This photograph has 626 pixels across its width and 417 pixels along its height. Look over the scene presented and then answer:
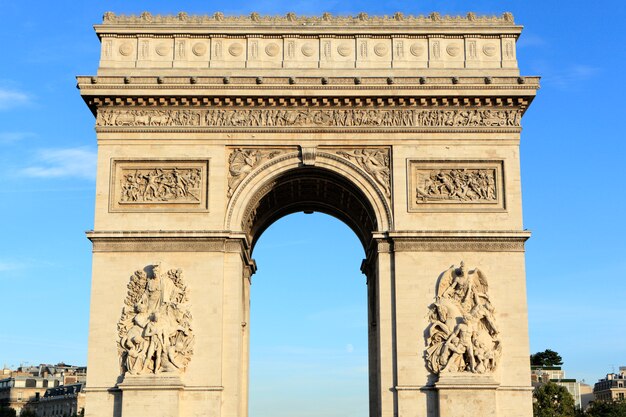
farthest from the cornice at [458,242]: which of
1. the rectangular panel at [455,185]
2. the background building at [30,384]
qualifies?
the background building at [30,384]

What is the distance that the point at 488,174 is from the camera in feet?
85.6

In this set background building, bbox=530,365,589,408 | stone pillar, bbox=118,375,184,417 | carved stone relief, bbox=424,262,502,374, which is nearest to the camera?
stone pillar, bbox=118,375,184,417

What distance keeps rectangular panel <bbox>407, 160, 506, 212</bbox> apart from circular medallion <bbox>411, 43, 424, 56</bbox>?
3139 millimetres

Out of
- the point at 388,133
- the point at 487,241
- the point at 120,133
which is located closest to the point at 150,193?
the point at 120,133

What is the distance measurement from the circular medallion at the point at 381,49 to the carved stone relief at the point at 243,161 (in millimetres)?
3911

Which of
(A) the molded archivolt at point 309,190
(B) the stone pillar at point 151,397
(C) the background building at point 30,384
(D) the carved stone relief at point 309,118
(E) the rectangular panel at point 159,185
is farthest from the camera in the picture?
→ (C) the background building at point 30,384

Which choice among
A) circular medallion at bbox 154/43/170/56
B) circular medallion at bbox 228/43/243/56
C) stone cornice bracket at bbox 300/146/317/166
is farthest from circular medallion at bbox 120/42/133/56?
stone cornice bracket at bbox 300/146/317/166

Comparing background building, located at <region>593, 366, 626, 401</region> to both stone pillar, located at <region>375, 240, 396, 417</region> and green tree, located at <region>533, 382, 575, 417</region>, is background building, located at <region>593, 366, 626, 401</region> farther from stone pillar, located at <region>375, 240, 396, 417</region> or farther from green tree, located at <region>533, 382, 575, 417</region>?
stone pillar, located at <region>375, 240, 396, 417</region>

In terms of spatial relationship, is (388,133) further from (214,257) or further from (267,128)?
(214,257)

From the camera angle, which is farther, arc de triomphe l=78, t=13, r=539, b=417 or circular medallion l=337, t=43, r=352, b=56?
circular medallion l=337, t=43, r=352, b=56

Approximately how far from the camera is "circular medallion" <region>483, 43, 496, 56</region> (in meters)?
26.9

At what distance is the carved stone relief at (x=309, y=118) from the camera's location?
2627 cm

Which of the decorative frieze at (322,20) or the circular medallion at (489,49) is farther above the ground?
the decorative frieze at (322,20)

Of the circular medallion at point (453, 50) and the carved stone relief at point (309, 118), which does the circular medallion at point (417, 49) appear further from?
the carved stone relief at point (309, 118)
